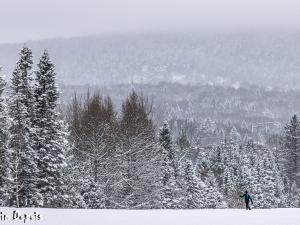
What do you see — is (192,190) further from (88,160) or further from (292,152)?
(292,152)

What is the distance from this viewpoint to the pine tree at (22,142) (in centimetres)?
3281

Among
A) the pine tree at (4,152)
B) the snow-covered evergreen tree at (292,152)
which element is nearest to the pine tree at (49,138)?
the pine tree at (4,152)

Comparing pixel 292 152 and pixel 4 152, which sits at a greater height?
pixel 4 152

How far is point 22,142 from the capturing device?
33000 mm

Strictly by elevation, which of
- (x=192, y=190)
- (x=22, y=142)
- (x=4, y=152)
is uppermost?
(x=22, y=142)
